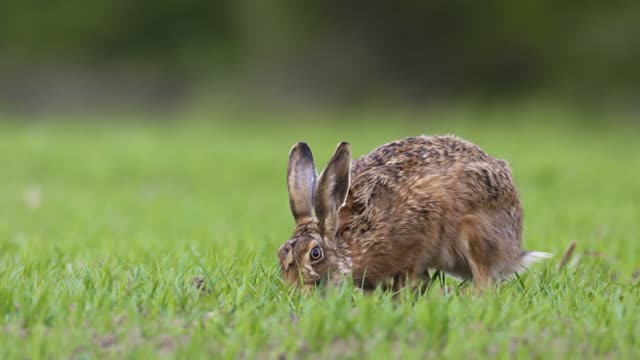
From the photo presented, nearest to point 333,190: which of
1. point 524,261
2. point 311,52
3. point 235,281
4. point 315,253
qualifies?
point 315,253

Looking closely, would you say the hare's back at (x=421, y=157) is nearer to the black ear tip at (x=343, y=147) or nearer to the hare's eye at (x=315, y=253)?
the black ear tip at (x=343, y=147)

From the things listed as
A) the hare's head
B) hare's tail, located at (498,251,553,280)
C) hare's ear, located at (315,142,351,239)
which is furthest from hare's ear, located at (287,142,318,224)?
hare's tail, located at (498,251,553,280)

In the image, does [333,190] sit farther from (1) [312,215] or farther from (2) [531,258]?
(2) [531,258]

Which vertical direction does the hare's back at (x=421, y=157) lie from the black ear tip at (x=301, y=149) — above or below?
below

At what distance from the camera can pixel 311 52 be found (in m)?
37.6

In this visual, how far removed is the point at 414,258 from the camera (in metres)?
5.89

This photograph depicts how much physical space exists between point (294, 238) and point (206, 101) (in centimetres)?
3383

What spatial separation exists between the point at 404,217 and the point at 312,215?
0.50 meters

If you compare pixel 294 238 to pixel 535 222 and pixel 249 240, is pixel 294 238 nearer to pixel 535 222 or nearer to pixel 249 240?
pixel 249 240

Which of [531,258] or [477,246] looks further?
[531,258]

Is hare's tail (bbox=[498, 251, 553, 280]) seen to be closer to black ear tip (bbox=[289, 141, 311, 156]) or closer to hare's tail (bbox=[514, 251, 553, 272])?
hare's tail (bbox=[514, 251, 553, 272])

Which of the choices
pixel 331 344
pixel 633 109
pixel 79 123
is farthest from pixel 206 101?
pixel 331 344

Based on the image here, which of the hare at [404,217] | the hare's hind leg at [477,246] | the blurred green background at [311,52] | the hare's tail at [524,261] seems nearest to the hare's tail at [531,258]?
the hare's tail at [524,261]

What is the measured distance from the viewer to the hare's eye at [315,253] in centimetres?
548
